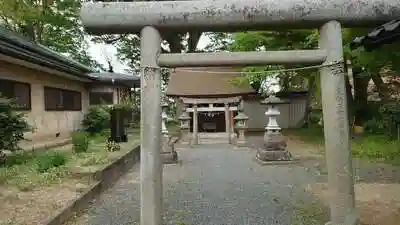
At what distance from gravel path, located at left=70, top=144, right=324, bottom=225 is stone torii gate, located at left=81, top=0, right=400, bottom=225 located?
1225 mm

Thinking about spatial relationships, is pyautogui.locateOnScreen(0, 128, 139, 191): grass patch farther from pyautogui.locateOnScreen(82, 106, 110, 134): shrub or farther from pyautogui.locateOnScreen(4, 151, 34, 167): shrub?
pyautogui.locateOnScreen(82, 106, 110, 134): shrub

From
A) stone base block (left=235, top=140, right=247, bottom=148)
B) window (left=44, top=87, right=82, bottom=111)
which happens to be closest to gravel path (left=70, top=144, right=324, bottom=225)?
stone base block (left=235, top=140, right=247, bottom=148)

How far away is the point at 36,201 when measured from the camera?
5766mm

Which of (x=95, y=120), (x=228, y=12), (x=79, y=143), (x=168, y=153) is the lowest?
(x=168, y=153)

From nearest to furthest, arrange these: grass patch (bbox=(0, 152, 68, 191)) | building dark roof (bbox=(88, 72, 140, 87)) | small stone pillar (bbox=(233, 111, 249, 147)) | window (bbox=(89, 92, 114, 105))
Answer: grass patch (bbox=(0, 152, 68, 191)), small stone pillar (bbox=(233, 111, 249, 147)), building dark roof (bbox=(88, 72, 140, 87)), window (bbox=(89, 92, 114, 105))

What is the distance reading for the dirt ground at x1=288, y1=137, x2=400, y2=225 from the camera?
17.1ft

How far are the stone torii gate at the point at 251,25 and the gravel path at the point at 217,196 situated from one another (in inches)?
48.2

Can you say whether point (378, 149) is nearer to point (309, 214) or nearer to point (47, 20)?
point (309, 214)

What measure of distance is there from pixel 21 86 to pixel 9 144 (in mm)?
4356

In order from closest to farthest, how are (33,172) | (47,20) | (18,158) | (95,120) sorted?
(33,172) < (18,158) < (95,120) < (47,20)

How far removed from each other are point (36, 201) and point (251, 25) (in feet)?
12.9

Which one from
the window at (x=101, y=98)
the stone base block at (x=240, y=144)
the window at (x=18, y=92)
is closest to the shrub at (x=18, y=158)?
the window at (x=18, y=92)

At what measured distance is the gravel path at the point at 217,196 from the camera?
544cm

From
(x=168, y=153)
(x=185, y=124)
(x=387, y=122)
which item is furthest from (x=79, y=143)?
(x=387, y=122)
